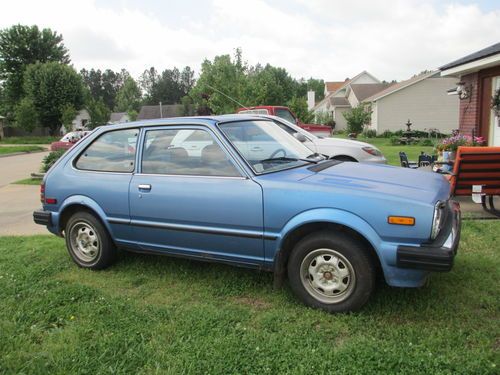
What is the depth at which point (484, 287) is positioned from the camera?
149 inches

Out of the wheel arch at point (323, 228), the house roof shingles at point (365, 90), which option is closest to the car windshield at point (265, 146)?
the wheel arch at point (323, 228)

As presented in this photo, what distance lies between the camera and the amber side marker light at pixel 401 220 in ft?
10.0

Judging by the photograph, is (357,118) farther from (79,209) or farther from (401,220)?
(401,220)

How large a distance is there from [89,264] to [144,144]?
1507 mm

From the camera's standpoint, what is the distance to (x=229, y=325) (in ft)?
11.0

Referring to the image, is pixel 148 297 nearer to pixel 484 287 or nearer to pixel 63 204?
pixel 63 204

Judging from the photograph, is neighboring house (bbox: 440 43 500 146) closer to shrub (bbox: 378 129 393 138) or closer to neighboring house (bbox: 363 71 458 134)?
shrub (bbox: 378 129 393 138)

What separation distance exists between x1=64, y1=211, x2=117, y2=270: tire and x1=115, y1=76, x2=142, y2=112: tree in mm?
105655

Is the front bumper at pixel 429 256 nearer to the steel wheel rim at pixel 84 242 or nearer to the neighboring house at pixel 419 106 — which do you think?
the steel wheel rim at pixel 84 242

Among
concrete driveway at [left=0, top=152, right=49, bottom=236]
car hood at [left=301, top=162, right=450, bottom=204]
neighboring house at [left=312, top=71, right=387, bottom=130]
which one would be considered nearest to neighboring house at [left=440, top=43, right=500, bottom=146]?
car hood at [left=301, top=162, right=450, bottom=204]

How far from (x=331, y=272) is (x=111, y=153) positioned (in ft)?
8.83

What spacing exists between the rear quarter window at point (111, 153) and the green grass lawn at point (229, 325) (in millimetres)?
1158

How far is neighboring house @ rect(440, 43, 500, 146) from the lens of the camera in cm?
1102

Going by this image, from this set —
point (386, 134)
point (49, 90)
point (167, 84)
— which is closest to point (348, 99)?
point (386, 134)
